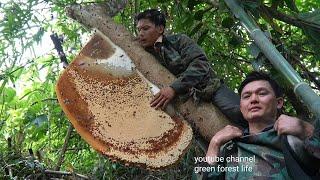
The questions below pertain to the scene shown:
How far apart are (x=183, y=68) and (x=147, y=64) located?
25 centimetres

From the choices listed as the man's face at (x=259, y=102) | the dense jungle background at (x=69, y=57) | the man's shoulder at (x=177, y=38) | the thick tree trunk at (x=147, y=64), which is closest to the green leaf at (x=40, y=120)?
the dense jungle background at (x=69, y=57)

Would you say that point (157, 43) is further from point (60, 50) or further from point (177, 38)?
point (60, 50)

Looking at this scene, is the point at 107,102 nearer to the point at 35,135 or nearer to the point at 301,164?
the point at 301,164

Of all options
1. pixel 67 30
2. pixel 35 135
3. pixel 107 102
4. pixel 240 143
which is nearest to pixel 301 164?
pixel 240 143

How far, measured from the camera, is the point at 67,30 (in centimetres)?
447

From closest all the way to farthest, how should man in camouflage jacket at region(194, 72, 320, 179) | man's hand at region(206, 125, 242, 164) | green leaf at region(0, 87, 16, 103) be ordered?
man in camouflage jacket at region(194, 72, 320, 179) < man's hand at region(206, 125, 242, 164) < green leaf at region(0, 87, 16, 103)

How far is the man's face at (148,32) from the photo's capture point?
2.92m

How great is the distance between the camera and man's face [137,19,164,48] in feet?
9.59

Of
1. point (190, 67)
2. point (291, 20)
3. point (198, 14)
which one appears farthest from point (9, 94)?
point (291, 20)

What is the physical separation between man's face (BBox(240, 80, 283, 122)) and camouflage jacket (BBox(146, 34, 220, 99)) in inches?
11.5

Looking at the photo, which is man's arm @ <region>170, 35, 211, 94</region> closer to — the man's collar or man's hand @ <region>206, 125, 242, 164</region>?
the man's collar

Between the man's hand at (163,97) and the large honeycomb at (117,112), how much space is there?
4 centimetres

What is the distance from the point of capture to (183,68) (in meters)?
2.82

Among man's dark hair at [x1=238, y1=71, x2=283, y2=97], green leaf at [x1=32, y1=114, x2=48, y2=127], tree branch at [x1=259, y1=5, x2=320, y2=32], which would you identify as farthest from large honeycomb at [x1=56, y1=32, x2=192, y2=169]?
green leaf at [x1=32, y1=114, x2=48, y2=127]
